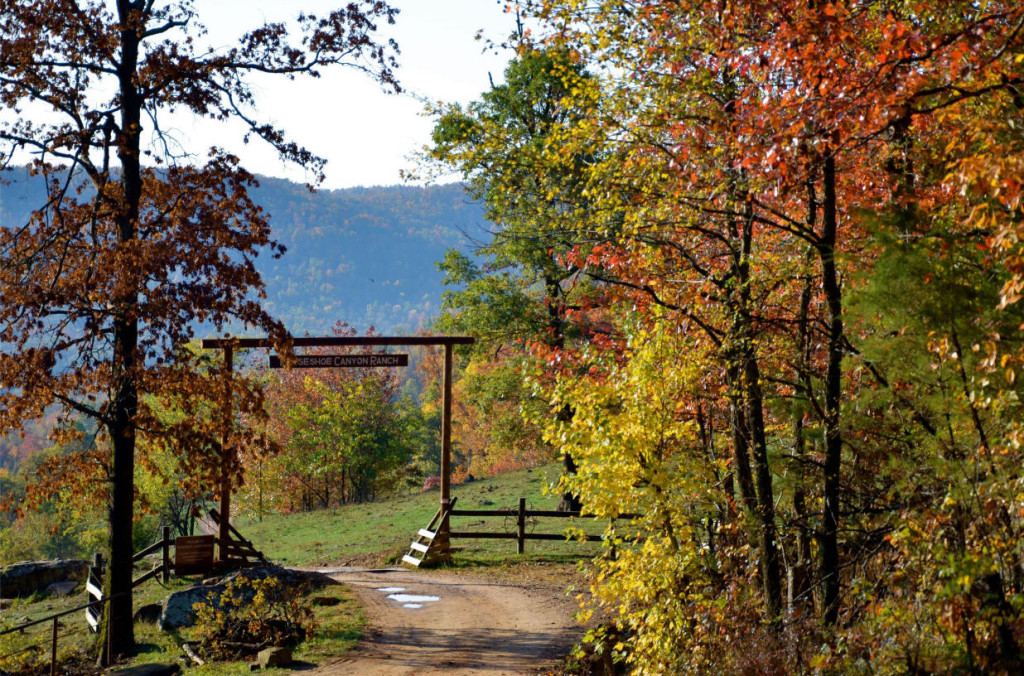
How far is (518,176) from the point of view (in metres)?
17.8

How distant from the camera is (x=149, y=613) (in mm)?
15633

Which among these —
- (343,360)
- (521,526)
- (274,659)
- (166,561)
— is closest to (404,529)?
(521,526)

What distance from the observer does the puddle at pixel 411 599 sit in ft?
48.6

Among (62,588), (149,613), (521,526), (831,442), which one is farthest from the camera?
(62,588)

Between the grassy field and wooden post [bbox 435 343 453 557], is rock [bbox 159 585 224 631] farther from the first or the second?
wooden post [bbox 435 343 453 557]

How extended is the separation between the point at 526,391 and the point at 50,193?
12293 millimetres

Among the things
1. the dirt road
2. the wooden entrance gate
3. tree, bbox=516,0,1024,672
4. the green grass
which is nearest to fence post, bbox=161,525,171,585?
the wooden entrance gate

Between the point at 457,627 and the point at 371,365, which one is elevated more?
the point at 371,365

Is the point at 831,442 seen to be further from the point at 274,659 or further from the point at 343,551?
the point at 343,551

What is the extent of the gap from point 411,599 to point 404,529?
1251cm

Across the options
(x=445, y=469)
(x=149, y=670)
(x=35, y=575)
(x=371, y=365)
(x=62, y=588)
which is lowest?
(x=62, y=588)

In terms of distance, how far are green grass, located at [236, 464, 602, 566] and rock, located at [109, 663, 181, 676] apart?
277 inches

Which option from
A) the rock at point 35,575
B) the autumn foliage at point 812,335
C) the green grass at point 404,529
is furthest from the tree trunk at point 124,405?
the rock at point 35,575

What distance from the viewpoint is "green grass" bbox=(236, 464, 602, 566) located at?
2044 centimetres
